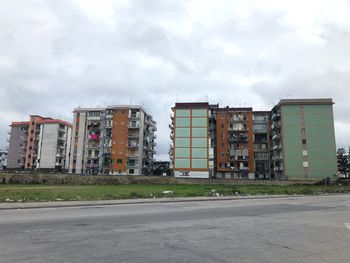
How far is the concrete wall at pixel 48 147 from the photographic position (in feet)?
374

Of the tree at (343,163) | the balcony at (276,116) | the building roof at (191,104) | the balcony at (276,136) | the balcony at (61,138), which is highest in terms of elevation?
the building roof at (191,104)

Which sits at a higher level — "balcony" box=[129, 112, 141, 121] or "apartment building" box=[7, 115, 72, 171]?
"balcony" box=[129, 112, 141, 121]

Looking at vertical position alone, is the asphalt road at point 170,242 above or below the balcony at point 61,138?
below

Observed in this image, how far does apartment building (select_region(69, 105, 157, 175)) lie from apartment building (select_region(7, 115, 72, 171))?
30.0 ft

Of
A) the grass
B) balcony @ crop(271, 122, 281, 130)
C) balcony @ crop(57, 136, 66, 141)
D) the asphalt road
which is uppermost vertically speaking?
balcony @ crop(271, 122, 281, 130)

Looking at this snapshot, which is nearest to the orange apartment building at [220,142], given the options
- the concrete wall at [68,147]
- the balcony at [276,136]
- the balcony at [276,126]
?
the balcony at [276,136]

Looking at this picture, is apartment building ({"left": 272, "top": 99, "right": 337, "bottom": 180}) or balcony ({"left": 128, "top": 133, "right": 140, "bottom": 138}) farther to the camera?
balcony ({"left": 128, "top": 133, "right": 140, "bottom": 138})

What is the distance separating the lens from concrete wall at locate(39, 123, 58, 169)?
114 m

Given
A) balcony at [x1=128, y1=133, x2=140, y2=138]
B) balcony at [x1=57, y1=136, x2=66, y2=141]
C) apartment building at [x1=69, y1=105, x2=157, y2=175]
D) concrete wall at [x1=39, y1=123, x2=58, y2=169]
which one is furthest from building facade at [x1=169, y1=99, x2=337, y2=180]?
concrete wall at [x1=39, y1=123, x2=58, y2=169]

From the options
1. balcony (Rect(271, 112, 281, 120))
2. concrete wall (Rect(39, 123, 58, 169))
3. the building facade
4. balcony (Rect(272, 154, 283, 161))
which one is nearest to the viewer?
the building facade

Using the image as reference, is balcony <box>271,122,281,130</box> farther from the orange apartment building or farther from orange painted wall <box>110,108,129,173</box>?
orange painted wall <box>110,108,129,173</box>

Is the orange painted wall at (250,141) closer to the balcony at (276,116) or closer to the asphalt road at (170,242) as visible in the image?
the balcony at (276,116)

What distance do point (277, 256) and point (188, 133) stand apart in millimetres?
87804

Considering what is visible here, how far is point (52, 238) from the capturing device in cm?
1024
